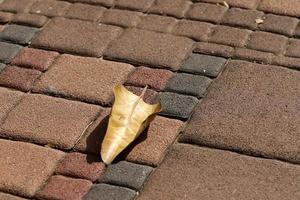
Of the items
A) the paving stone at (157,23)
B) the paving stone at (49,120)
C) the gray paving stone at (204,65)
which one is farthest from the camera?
the paving stone at (157,23)

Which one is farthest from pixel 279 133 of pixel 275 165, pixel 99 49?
pixel 99 49

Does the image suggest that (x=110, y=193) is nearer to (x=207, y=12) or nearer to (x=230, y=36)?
(x=230, y=36)

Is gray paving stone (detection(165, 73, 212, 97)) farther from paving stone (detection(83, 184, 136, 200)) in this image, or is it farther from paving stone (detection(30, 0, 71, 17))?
paving stone (detection(30, 0, 71, 17))

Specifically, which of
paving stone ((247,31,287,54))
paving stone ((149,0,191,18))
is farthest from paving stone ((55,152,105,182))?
paving stone ((149,0,191,18))

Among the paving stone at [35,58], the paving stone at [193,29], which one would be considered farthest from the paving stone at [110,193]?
the paving stone at [193,29]

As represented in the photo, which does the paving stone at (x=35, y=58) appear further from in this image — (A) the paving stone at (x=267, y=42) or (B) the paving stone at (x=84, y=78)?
(A) the paving stone at (x=267, y=42)

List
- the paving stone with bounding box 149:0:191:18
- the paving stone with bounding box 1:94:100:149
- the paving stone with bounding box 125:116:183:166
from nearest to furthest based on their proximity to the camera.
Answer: the paving stone with bounding box 125:116:183:166 → the paving stone with bounding box 1:94:100:149 → the paving stone with bounding box 149:0:191:18
